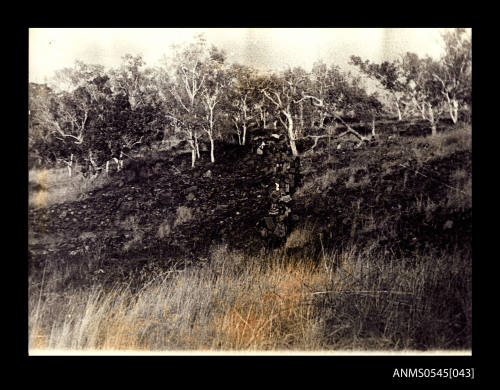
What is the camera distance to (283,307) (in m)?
4.15

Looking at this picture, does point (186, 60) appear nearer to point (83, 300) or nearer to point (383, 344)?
point (83, 300)

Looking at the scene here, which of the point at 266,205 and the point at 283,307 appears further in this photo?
the point at 266,205

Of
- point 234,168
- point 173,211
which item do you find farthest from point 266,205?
point 173,211

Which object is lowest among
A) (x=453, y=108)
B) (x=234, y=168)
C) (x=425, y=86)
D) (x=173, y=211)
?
(x=173, y=211)

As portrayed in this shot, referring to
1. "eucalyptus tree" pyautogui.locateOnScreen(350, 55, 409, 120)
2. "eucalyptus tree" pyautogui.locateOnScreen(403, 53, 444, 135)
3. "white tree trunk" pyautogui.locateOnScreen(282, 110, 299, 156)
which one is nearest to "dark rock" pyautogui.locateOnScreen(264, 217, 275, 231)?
"white tree trunk" pyautogui.locateOnScreen(282, 110, 299, 156)

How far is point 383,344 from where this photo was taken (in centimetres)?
414

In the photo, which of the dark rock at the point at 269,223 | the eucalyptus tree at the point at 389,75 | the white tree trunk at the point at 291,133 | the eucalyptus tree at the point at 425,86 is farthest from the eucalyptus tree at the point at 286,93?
the eucalyptus tree at the point at 425,86

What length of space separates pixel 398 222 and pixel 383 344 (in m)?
1.14

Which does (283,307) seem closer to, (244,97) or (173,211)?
(173,211)

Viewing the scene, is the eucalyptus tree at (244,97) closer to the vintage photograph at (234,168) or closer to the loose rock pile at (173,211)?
the vintage photograph at (234,168)

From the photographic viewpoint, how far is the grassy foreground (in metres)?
4.14

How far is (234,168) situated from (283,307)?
139 centimetres

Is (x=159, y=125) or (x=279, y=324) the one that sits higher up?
(x=159, y=125)
